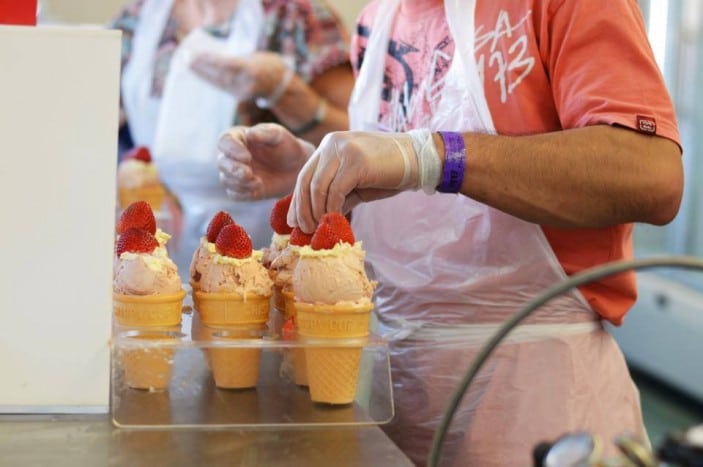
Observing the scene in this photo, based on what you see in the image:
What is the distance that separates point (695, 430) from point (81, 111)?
867 mm

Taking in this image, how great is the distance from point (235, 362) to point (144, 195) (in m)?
1.68

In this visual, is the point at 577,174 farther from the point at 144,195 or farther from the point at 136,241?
the point at 144,195

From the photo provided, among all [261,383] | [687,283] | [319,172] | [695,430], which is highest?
[319,172]

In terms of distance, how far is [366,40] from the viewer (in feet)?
6.78

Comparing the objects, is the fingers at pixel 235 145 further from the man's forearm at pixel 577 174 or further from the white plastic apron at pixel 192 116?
the white plastic apron at pixel 192 116

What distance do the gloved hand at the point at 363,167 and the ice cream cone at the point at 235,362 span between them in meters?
0.22

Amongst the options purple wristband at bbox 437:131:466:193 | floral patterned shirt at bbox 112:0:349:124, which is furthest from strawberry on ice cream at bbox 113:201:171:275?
floral patterned shirt at bbox 112:0:349:124

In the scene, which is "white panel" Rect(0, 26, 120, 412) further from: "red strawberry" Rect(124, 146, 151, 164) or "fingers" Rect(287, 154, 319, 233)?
"red strawberry" Rect(124, 146, 151, 164)

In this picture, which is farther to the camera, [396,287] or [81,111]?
[396,287]

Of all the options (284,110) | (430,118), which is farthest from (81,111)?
(284,110)

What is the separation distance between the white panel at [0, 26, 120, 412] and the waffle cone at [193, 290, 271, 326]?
0.20m

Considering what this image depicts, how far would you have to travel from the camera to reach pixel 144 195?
2994mm

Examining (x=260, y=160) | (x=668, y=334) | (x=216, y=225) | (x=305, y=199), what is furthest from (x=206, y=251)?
(x=668, y=334)

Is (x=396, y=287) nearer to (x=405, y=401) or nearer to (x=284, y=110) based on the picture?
(x=405, y=401)
